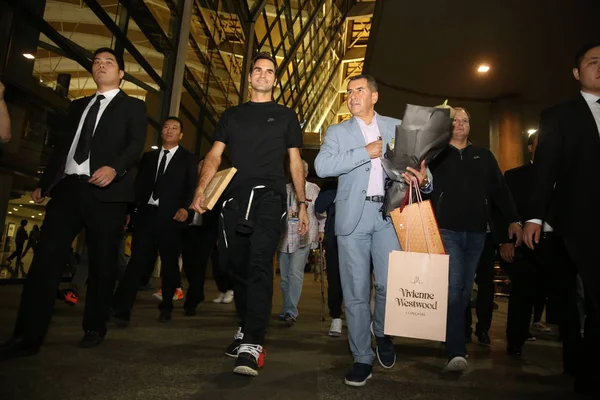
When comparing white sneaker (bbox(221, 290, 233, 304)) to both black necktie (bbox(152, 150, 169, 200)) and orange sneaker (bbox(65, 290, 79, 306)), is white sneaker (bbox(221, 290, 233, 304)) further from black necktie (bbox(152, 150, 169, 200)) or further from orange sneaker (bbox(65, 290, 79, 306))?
black necktie (bbox(152, 150, 169, 200))

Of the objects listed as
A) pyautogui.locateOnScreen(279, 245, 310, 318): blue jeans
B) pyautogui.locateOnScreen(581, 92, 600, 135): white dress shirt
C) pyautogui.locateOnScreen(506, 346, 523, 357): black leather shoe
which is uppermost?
pyautogui.locateOnScreen(581, 92, 600, 135): white dress shirt

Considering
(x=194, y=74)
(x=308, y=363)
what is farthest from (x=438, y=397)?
(x=194, y=74)

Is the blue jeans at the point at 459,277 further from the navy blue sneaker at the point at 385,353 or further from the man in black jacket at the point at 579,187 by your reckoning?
the man in black jacket at the point at 579,187

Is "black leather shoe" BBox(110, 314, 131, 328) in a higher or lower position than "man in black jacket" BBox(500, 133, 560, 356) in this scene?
lower

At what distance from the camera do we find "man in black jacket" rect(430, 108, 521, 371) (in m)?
3.39

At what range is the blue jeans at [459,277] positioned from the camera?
2.97 metres

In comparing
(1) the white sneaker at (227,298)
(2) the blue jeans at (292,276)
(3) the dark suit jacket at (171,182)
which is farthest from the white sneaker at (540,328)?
(3) the dark suit jacket at (171,182)

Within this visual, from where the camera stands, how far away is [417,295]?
2283mm

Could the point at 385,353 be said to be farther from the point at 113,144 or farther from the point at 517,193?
the point at 517,193

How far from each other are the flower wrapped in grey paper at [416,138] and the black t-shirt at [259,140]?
71 cm

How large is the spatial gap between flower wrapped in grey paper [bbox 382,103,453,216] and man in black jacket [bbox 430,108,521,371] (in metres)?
0.97

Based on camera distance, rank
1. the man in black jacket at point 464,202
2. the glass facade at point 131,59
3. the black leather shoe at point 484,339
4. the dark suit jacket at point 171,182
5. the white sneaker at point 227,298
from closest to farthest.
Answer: the man in black jacket at point 464,202
the black leather shoe at point 484,339
the dark suit jacket at point 171,182
the glass facade at point 131,59
the white sneaker at point 227,298

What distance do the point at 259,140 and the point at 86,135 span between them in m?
1.20

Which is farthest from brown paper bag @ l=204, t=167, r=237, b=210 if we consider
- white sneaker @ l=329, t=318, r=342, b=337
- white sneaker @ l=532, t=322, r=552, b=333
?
white sneaker @ l=532, t=322, r=552, b=333
